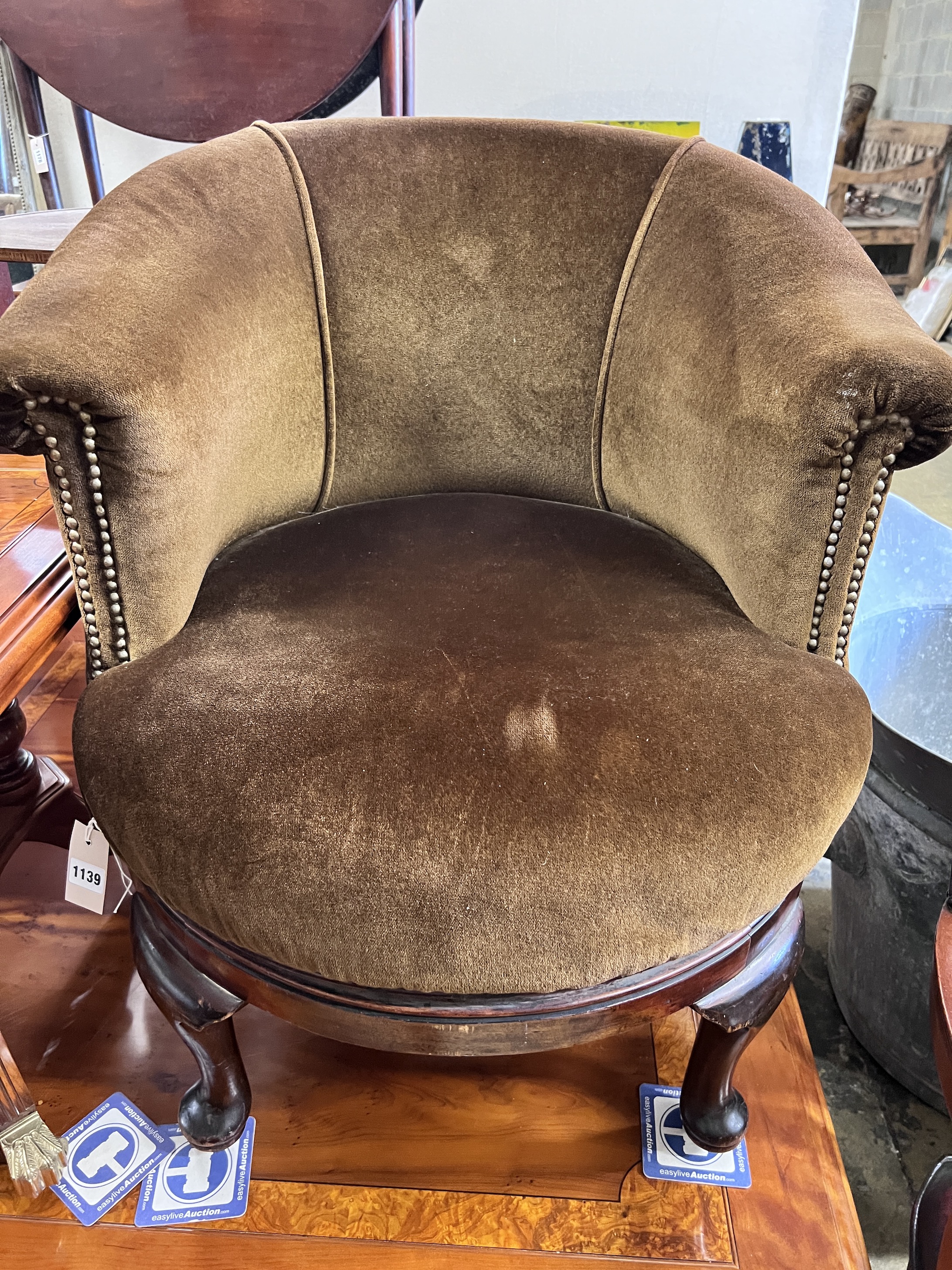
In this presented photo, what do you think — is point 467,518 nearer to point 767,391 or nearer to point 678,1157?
point 767,391

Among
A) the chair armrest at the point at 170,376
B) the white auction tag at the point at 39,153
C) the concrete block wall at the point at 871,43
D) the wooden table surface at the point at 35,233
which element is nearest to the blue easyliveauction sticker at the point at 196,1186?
the chair armrest at the point at 170,376

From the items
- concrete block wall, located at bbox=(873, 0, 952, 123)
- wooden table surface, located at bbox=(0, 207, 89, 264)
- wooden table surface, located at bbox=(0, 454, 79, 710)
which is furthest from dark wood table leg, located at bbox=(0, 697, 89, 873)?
concrete block wall, located at bbox=(873, 0, 952, 123)

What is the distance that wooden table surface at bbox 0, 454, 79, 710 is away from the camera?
2.25 feet

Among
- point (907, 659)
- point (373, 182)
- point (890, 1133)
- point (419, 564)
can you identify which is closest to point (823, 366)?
point (419, 564)

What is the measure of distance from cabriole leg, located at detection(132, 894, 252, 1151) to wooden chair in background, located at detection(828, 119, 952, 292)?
11.8 feet

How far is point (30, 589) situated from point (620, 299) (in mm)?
618

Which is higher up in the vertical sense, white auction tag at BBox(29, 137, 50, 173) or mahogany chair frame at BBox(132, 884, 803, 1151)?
white auction tag at BBox(29, 137, 50, 173)

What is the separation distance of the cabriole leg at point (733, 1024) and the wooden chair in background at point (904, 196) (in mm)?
3393

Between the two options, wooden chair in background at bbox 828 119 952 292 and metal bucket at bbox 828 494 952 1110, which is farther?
wooden chair in background at bbox 828 119 952 292

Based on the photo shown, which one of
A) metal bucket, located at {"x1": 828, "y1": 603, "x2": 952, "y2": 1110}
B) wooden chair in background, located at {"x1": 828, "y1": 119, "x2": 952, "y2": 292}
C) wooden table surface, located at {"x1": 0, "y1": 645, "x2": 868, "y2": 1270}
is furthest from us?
wooden chair in background, located at {"x1": 828, "y1": 119, "x2": 952, "y2": 292}

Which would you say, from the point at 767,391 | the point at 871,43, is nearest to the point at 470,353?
the point at 767,391

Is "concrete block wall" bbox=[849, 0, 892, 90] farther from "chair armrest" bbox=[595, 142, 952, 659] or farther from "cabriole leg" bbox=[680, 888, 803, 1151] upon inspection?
"cabriole leg" bbox=[680, 888, 803, 1151]

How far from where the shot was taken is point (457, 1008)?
0.59 m

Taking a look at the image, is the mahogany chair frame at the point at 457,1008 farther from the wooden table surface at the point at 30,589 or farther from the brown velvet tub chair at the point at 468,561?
the wooden table surface at the point at 30,589
